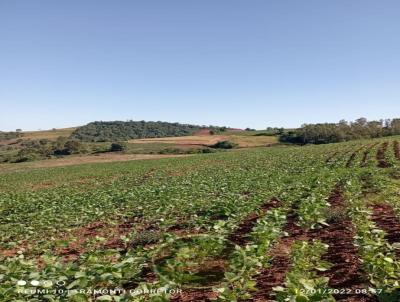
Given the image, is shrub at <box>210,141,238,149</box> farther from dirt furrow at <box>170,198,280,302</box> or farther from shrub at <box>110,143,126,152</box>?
dirt furrow at <box>170,198,280,302</box>

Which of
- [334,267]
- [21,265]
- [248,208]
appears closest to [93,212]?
[248,208]

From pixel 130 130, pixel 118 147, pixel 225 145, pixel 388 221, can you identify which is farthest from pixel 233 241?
pixel 130 130

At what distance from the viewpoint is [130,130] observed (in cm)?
17862

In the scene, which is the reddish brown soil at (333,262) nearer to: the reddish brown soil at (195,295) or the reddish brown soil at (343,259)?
the reddish brown soil at (343,259)

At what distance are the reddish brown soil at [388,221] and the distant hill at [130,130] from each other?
146 m

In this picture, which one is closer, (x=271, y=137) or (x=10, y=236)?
(x=10, y=236)

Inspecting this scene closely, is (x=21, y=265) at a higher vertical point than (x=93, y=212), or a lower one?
higher

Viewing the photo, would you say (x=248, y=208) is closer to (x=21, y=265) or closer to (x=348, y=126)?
(x=21, y=265)

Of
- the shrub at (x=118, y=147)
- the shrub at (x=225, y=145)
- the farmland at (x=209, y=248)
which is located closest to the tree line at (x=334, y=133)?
the shrub at (x=225, y=145)

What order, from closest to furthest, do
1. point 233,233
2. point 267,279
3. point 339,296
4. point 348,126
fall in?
point 339,296 → point 267,279 → point 233,233 → point 348,126

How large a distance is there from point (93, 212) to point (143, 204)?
241 cm

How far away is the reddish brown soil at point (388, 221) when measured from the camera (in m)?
9.27

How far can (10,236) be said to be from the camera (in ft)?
44.3

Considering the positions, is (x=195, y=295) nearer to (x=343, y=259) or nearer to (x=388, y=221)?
(x=343, y=259)
